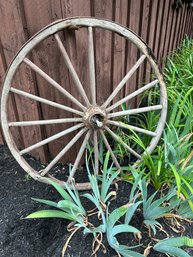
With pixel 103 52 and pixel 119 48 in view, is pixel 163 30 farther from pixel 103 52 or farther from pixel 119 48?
pixel 103 52

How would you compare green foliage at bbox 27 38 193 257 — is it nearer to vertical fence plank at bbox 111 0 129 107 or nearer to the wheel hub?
the wheel hub

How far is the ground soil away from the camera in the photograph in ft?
3.87

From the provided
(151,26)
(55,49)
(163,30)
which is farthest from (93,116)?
(163,30)

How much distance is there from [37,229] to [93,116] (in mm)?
645

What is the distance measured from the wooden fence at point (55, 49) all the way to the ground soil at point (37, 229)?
0.28 meters

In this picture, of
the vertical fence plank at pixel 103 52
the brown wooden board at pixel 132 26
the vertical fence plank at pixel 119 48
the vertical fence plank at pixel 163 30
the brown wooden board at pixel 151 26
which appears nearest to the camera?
the vertical fence plank at pixel 103 52

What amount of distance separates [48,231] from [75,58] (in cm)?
92

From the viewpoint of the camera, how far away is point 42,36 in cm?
117

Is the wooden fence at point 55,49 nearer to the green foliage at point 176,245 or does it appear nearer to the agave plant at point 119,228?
the agave plant at point 119,228

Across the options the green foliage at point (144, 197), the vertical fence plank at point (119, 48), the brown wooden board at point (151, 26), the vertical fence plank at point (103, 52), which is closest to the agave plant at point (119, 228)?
the green foliage at point (144, 197)

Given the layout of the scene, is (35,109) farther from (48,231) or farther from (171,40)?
(171,40)

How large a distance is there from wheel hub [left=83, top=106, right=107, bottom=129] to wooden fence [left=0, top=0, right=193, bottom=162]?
228mm

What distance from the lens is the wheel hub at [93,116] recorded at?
130 centimetres

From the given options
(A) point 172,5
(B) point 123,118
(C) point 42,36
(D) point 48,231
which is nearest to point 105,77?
(B) point 123,118
